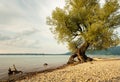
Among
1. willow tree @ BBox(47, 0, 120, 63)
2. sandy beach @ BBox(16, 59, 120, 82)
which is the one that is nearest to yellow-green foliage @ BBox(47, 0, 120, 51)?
willow tree @ BBox(47, 0, 120, 63)

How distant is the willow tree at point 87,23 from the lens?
44.6 m

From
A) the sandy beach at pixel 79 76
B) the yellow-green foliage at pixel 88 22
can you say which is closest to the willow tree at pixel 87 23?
the yellow-green foliage at pixel 88 22

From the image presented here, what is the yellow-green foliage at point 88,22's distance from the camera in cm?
4459

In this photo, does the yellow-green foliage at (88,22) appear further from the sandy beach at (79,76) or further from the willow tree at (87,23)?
the sandy beach at (79,76)

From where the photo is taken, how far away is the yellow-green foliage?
44.6 metres

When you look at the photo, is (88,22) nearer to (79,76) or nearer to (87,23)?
(87,23)

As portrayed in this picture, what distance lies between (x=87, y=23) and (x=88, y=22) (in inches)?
10.6

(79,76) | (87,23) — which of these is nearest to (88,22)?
(87,23)

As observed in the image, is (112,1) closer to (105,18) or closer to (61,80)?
(105,18)

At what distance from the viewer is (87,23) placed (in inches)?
1786

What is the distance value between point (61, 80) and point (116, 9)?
29.4 metres

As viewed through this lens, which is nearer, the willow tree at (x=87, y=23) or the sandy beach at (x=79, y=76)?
the sandy beach at (x=79, y=76)

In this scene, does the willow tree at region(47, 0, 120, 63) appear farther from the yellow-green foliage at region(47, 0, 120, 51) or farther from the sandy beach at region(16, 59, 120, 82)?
the sandy beach at region(16, 59, 120, 82)

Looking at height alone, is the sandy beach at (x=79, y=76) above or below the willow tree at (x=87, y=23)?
below
